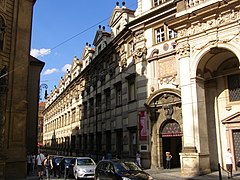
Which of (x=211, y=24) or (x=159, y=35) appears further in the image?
(x=159, y=35)

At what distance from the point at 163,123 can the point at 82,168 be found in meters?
8.08

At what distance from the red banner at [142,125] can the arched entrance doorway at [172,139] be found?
5.54 ft

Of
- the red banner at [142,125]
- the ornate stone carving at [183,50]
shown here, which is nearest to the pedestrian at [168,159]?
the red banner at [142,125]

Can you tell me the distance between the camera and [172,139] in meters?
24.2

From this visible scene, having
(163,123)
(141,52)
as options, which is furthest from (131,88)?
(163,123)

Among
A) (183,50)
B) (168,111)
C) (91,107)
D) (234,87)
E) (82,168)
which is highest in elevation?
(183,50)

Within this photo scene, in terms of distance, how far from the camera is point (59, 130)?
199ft

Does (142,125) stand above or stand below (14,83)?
below

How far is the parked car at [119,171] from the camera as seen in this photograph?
11.6 metres

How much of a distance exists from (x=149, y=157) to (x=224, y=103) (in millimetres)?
7808

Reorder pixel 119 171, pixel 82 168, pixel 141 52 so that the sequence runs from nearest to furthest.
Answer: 1. pixel 119 171
2. pixel 82 168
3. pixel 141 52

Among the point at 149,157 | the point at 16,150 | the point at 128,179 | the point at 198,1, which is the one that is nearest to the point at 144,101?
the point at 149,157

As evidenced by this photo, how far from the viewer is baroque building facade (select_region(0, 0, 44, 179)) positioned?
18234 mm

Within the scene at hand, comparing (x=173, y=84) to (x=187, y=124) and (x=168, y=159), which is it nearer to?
(x=187, y=124)
